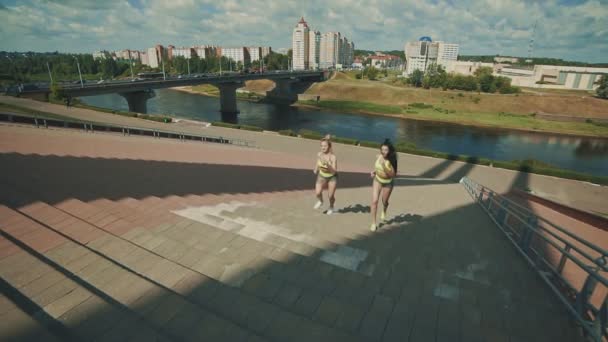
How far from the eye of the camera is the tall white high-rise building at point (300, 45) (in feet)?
429

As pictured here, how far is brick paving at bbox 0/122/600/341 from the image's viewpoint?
2.35m

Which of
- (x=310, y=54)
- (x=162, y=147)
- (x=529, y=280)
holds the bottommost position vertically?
(x=162, y=147)

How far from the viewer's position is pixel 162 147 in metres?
13.5

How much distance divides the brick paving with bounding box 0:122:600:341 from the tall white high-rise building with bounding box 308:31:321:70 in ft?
448

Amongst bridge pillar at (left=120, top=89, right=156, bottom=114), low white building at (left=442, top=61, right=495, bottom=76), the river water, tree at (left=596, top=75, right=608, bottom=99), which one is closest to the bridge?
bridge pillar at (left=120, top=89, right=156, bottom=114)

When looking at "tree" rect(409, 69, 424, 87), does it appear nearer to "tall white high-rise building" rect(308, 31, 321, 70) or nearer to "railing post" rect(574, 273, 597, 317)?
"tall white high-rise building" rect(308, 31, 321, 70)

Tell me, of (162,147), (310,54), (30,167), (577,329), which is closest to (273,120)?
(162,147)

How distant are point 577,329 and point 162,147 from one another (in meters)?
14.0

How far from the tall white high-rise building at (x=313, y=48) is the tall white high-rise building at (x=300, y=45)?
1.56m

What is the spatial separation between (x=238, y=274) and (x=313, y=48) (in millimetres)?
143910

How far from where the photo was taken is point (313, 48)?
136 metres

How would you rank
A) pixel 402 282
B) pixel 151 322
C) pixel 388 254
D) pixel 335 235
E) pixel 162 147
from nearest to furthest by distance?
pixel 151 322
pixel 402 282
pixel 388 254
pixel 335 235
pixel 162 147

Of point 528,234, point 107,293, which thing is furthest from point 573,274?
point 107,293

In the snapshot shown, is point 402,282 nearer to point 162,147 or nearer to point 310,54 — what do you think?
point 162,147
